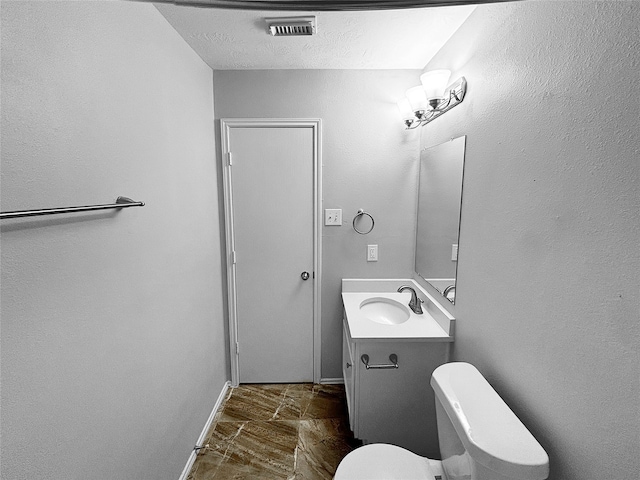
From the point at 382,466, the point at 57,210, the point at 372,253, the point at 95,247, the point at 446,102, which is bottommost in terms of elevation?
the point at 382,466

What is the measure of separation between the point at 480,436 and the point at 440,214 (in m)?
1.14

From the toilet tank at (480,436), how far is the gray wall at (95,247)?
112 cm

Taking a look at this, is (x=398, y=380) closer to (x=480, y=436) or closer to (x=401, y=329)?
(x=401, y=329)

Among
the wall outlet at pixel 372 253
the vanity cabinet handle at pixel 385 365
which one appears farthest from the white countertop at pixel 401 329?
the wall outlet at pixel 372 253

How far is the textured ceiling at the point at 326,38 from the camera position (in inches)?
56.2

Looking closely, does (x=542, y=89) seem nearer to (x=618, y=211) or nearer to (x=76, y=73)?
(x=618, y=211)

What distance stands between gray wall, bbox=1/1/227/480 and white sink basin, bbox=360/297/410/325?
111cm

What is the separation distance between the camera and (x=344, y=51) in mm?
1771

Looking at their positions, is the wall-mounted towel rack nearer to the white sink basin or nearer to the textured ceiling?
the textured ceiling

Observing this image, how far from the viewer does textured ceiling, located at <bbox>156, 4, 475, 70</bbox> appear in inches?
56.2

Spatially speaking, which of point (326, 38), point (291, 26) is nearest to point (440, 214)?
point (326, 38)

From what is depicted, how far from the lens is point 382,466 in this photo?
1.16 metres

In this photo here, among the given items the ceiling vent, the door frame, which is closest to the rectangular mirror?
the door frame

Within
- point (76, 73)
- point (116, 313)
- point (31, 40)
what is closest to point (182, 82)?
point (76, 73)
